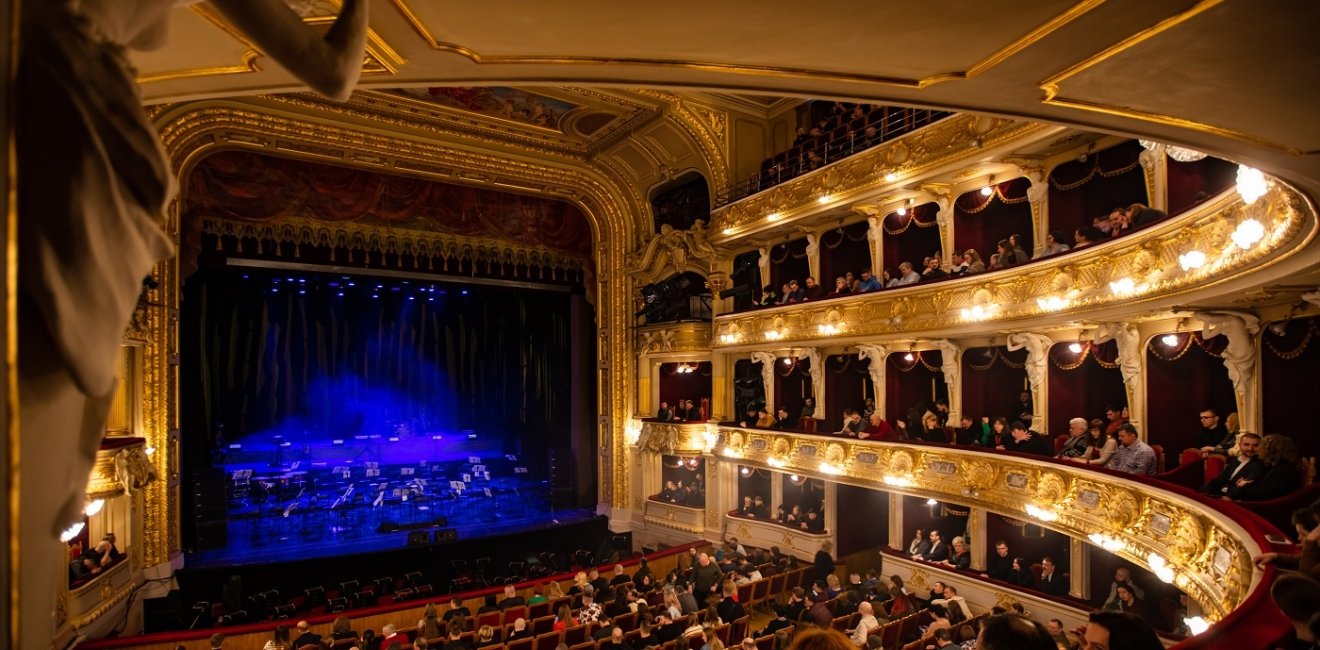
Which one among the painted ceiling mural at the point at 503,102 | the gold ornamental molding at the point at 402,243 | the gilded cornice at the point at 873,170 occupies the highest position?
the painted ceiling mural at the point at 503,102

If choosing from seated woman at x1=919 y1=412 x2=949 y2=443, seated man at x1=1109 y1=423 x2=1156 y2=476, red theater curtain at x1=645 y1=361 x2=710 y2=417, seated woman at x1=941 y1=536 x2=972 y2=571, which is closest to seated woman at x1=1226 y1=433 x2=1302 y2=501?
seated man at x1=1109 y1=423 x2=1156 y2=476

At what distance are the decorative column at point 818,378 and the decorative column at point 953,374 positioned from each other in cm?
314

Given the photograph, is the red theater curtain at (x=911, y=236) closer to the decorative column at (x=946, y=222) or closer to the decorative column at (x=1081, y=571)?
the decorative column at (x=946, y=222)

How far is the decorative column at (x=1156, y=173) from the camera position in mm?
9289

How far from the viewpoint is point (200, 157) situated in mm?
14859

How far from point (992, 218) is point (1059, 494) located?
5632mm

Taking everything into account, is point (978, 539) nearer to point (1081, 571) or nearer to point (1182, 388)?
point (1081, 571)

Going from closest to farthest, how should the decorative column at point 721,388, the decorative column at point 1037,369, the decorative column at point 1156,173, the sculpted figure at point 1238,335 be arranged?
the sculpted figure at point 1238,335
the decorative column at point 1156,173
the decorative column at point 1037,369
the decorative column at point 721,388

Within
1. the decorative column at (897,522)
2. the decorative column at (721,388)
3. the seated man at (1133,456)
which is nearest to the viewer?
the seated man at (1133,456)

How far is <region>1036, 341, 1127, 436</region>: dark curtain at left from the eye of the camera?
419 inches

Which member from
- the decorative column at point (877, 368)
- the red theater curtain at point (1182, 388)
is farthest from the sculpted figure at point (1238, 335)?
the decorative column at point (877, 368)

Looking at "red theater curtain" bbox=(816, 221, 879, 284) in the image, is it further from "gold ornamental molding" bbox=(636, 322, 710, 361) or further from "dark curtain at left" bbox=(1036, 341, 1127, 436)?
"dark curtain at left" bbox=(1036, 341, 1127, 436)

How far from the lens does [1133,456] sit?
329 inches

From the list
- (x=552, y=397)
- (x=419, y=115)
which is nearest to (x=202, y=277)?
(x=419, y=115)
